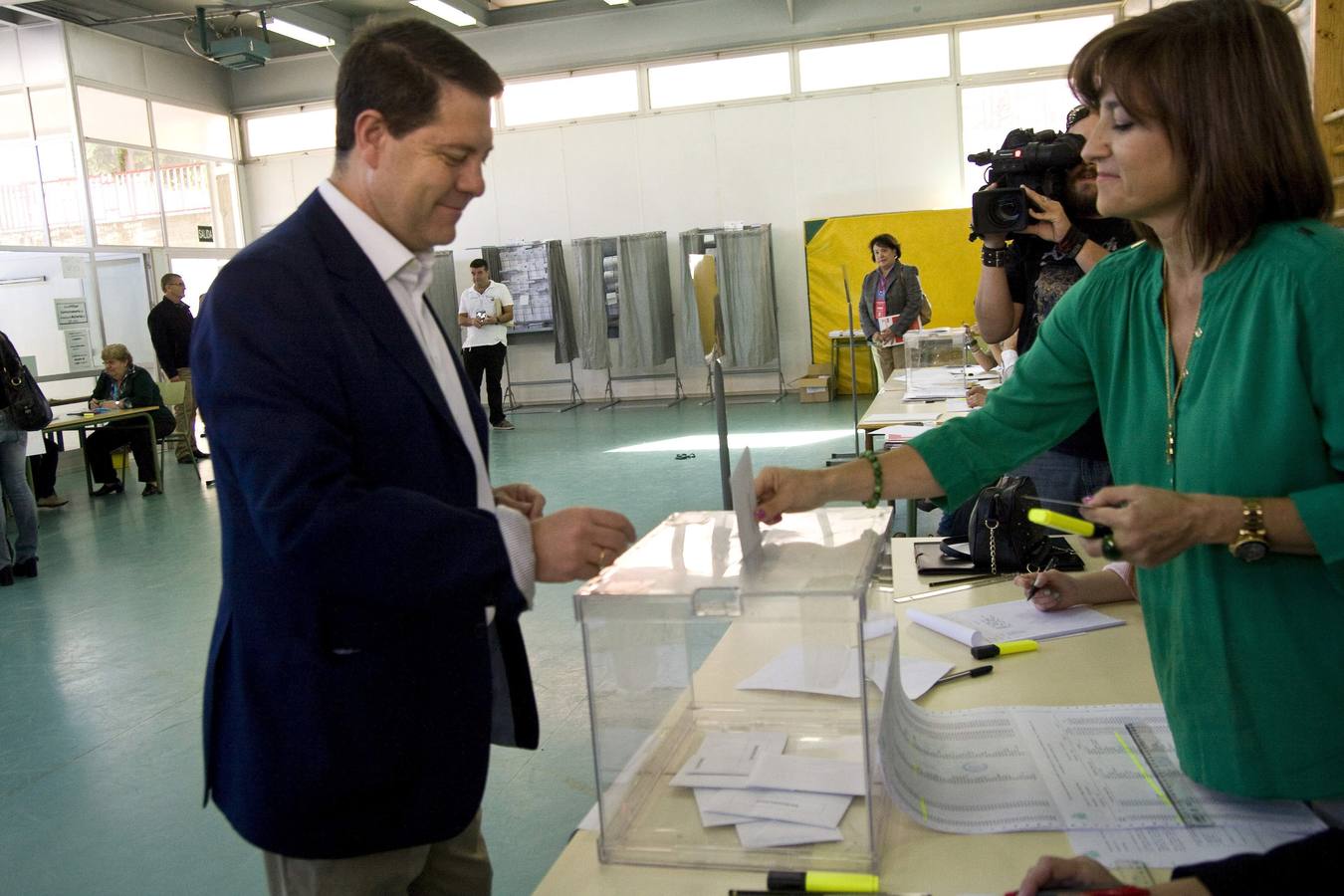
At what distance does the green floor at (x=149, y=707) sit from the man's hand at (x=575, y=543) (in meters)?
1.69

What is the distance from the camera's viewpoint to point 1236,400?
1.19m

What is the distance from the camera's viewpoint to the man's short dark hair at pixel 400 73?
4.35 feet

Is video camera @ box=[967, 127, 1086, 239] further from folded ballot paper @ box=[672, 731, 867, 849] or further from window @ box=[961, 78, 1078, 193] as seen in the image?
window @ box=[961, 78, 1078, 193]

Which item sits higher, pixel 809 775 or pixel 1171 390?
pixel 1171 390

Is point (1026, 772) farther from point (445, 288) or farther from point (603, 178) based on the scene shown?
point (445, 288)

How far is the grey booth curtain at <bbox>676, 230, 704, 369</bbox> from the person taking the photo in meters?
12.3

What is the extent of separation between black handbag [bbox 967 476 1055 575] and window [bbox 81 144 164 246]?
38.2ft

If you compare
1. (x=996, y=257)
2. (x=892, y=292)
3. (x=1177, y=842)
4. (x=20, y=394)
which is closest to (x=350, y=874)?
(x=1177, y=842)

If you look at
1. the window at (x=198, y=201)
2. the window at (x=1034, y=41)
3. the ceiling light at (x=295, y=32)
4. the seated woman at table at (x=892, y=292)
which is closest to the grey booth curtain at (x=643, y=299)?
the seated woman at table at (x=892, y=292)

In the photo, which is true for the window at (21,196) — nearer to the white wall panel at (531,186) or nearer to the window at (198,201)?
the window at (198,201)

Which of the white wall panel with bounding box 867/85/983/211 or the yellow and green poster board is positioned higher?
the white wall panel with bounding box 867/85/983/211

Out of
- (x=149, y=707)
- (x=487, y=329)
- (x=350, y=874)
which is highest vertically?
(x=487, y=329)

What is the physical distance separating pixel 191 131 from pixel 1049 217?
41.7ft

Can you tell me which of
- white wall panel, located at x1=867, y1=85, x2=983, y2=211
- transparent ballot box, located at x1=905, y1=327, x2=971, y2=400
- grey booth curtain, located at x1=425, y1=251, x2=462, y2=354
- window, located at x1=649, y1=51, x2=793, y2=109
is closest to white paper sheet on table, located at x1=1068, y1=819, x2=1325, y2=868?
transparent ballot box, located at x1=905, y1=327, x2=971, y2=400
